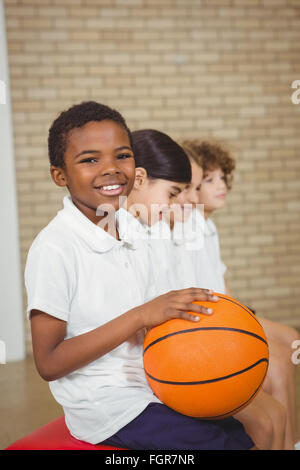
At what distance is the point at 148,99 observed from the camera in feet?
16.0

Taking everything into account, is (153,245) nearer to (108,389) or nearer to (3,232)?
(108,389)

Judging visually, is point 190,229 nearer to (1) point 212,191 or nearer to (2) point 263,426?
(1) point 212,191

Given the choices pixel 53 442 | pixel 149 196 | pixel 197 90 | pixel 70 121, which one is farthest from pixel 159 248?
pixel 197 90

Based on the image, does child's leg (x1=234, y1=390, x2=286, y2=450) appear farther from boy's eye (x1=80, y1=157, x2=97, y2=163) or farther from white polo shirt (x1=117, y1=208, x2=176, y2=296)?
boy's eye (x1=80, y1=157, x2=97, y2=163)

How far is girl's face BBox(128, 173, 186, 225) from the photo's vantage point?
7.18 ft

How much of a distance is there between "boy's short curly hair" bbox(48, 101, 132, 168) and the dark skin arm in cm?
50

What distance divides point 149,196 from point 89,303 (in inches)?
30.6

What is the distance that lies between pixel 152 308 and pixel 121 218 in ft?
1.47

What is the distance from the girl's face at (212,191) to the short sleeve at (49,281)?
1509 millimetres

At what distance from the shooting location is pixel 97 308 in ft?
5.02

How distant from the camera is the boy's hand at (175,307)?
1.39m

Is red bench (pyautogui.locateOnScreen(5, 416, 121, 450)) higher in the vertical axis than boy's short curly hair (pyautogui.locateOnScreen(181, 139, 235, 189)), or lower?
lower

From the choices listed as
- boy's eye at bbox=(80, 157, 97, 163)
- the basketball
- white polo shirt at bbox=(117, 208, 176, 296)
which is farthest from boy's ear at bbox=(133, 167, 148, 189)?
the basketball

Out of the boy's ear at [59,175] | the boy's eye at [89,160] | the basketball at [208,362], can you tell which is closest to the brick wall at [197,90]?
the boy's ear at [59,175]
